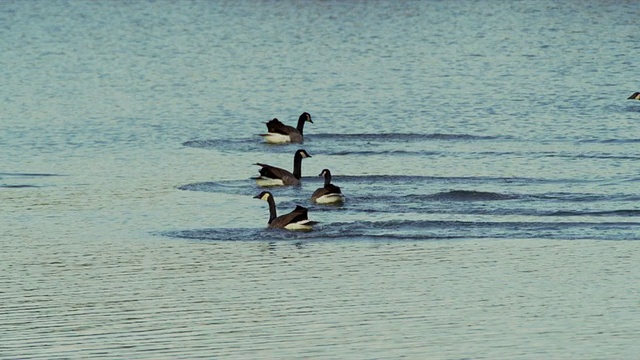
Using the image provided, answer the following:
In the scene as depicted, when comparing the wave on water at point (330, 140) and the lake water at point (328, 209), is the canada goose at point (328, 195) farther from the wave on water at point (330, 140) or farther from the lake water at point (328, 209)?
the wave on water at point (330, 140)

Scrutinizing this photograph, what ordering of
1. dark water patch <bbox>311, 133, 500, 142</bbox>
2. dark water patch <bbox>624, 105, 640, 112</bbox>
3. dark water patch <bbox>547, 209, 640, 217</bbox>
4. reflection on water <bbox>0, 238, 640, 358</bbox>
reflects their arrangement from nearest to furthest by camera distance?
reflection on water <bbox>0, 238, 640, 358</bbox>, dark water patch <bbox>547, 209, 640, 217</bbox>, dark water patch <bbox>311, 133, 500, 142</bbox>, dark water patch <bbox>624, 105, 640, 112</bbox>

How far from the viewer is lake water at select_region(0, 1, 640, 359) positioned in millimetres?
14078

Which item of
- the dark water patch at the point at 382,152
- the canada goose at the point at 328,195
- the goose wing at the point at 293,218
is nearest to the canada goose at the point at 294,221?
the goose wing at the point at 293,218

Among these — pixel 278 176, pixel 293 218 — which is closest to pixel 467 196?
pixel 278 176

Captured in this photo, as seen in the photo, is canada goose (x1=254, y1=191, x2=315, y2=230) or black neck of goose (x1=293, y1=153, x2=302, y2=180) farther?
black neck of goose (x1=293, y1=153, x2=302, y2=180)

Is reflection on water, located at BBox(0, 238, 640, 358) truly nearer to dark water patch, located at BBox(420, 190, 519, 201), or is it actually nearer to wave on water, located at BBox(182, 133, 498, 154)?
dark water patch, located at BBox(420, 190, 519, 201)

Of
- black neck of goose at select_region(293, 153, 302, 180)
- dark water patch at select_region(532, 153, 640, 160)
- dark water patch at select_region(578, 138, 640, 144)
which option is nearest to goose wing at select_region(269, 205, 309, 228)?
black neck of goose at select_region(293, 153, 302, 180)

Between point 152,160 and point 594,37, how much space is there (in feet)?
103

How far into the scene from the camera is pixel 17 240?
18.9 meters

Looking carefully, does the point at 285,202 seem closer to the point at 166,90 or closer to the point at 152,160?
the point at 152,160

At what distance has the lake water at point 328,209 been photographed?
14078mm

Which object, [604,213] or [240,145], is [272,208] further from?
[240,145]

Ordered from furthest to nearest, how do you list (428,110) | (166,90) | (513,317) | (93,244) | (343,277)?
(166,90) < (428,110) < (93,244) < (343,277) < (513,317)

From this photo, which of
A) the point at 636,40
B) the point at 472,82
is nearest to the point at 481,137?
the point at 472,82
